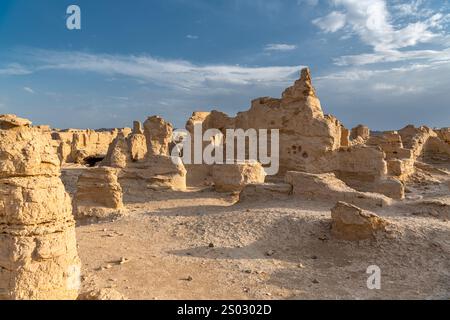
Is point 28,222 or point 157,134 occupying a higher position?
point 157,134

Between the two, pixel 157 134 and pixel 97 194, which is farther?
pixel 157 134

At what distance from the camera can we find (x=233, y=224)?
35.6 ft

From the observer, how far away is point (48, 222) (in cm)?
504

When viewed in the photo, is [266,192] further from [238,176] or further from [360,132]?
[360,132]

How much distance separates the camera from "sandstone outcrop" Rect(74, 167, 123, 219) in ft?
40.8

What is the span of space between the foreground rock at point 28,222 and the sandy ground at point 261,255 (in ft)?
6.74

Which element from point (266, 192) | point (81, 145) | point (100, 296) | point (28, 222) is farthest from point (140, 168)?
point (81, 145)

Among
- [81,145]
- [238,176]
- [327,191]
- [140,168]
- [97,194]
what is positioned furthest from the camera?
[81,145]

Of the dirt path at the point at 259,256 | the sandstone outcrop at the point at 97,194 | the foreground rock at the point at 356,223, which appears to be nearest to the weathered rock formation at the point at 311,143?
the dirt path at the point at 259,256

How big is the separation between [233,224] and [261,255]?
70.9 inches

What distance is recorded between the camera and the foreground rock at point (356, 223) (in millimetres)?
9508

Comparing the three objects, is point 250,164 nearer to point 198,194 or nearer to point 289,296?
point 198,194

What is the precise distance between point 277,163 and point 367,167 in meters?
3.99
